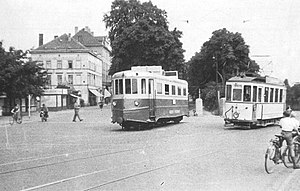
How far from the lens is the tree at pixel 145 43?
1833 inches

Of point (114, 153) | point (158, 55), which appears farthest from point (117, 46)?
point (114, 153)

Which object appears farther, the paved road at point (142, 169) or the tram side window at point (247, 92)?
the tram side window at point (247, 92)

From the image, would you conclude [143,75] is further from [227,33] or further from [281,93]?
[227,33]

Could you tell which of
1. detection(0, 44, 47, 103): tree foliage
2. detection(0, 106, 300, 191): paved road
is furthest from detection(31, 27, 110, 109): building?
detection(0, 106, 300, 191): paved road

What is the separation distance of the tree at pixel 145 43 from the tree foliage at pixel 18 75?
8492mm

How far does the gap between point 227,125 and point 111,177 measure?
19222 mm

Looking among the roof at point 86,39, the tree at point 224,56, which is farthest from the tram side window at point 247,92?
the roof at point 86,39

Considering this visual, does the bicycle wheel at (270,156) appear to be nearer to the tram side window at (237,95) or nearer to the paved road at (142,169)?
the paved road at (142,169)

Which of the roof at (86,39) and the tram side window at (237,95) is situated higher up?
the roof at (86,39)

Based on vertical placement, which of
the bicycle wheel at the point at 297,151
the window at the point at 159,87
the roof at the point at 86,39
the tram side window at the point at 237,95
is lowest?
the bicycle wheel at the point at 297,151

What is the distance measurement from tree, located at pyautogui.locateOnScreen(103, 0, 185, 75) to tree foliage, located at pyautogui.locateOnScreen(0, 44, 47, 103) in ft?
27.9

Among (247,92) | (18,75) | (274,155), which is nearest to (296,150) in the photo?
(274,155)

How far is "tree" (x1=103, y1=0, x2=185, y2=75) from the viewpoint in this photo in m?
46.6

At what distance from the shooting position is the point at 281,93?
92.7ft
